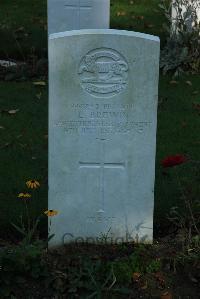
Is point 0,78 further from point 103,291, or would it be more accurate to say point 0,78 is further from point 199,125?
point 103,291

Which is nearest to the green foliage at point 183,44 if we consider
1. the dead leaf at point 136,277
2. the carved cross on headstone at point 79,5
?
the carved cross on headstone at point 79,5

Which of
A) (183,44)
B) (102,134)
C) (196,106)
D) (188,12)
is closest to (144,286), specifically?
(102,134)

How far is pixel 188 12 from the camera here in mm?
8766

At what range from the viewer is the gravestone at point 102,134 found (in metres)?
4.12

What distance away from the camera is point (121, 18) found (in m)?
11.5

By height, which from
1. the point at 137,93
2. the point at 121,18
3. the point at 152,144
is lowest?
the point at 152,144

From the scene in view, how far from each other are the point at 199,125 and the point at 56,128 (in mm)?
2992

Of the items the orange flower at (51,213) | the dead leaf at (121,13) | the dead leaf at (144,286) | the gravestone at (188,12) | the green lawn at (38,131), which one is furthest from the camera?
the dead leaf at (121,13)

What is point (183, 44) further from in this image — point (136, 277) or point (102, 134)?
point (136, 277)

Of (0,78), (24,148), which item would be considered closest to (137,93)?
(24,148)

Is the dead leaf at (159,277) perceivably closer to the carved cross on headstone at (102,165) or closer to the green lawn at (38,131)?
the carved cross on headstone at (102,165)

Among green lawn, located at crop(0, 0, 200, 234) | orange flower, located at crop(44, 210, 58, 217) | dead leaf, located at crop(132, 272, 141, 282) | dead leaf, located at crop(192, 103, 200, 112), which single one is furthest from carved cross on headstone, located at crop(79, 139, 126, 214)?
dead leaf, located at crop(192, 103, 200, 112)

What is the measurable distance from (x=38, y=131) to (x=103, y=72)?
2634 mm

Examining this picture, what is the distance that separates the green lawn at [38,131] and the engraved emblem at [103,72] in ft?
3.91
